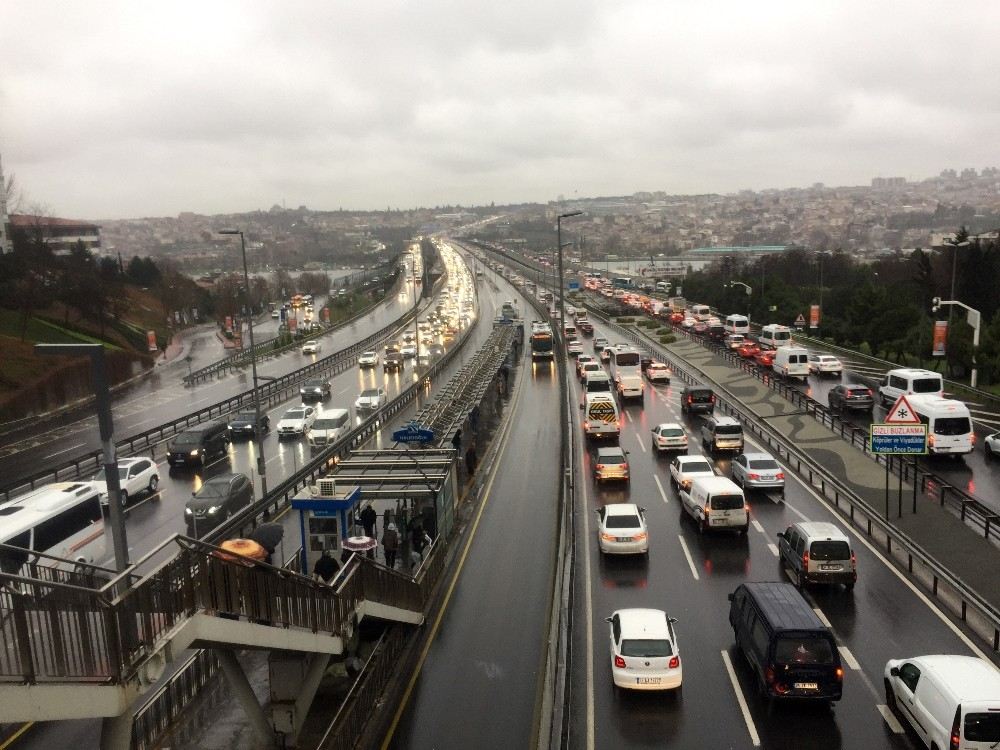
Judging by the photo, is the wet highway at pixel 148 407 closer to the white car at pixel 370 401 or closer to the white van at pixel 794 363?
the white car at pixel 370 401

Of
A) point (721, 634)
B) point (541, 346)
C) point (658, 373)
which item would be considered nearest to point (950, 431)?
point (721, 634)

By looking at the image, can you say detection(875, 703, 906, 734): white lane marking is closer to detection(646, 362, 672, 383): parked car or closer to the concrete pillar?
the concrete pillar

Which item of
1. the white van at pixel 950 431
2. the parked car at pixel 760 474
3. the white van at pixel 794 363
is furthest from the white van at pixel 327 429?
the white van at pixel 794 363

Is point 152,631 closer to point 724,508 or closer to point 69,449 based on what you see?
point 724,508

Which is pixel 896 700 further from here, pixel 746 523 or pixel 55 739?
pixel 55 739

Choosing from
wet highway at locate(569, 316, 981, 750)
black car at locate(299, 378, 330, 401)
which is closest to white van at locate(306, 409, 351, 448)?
black car at locate(299, 378, 330, 401)
